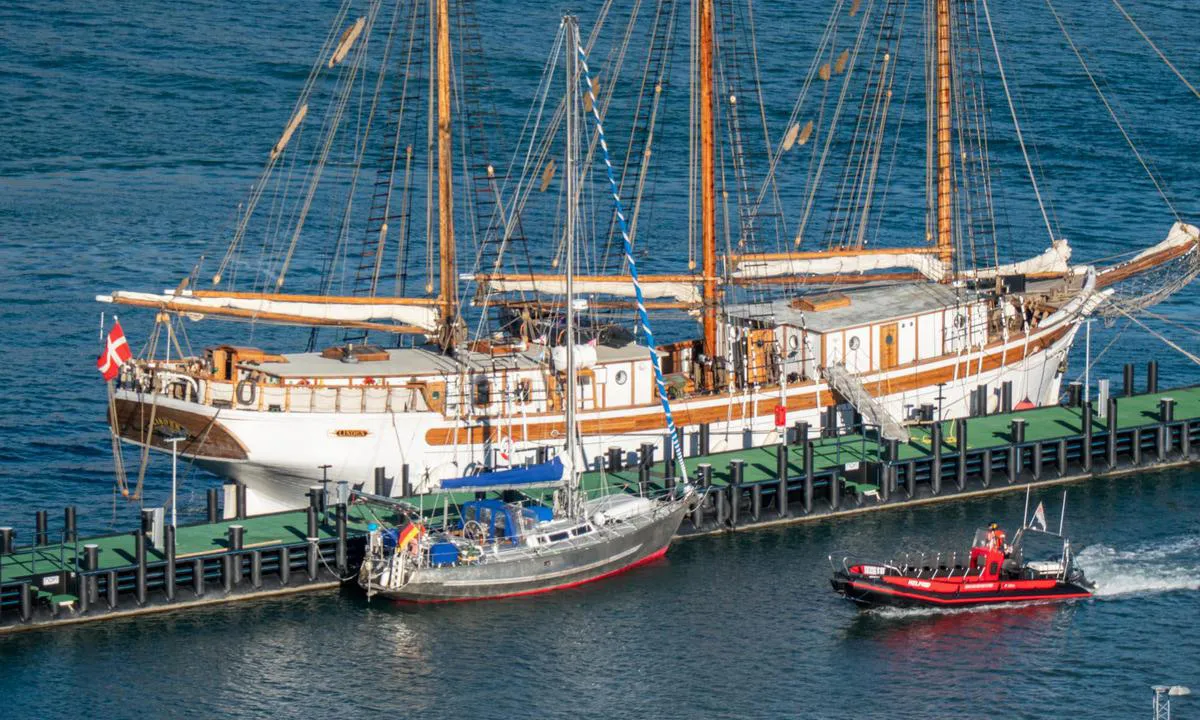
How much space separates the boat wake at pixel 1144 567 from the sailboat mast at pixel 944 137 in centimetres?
1989

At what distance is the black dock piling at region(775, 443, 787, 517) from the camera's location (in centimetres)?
8406

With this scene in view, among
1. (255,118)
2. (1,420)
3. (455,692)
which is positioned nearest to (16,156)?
(255,118)

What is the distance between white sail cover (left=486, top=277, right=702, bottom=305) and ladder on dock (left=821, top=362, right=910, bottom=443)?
589 cm

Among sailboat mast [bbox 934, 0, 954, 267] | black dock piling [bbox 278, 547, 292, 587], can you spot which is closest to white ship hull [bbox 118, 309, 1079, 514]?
black dock piling [bbox 278, 547, 292, 587]

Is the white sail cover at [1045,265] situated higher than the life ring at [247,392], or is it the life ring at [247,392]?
the white sail cover at [1045,265]

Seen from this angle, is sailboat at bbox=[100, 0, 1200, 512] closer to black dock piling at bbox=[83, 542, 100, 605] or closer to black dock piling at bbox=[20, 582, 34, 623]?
black dock piling at bbox=[83, 542, 100, 605]

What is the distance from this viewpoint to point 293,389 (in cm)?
8431

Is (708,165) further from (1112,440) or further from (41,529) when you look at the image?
(41,529)

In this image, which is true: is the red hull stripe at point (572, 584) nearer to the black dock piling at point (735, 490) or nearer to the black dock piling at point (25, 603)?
the black dock piling at point (735, 490)

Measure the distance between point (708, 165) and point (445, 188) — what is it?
1077cm

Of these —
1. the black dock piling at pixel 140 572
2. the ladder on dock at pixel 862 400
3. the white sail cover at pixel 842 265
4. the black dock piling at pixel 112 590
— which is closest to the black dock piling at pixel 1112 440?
the ladder on dock at pixel 862 400

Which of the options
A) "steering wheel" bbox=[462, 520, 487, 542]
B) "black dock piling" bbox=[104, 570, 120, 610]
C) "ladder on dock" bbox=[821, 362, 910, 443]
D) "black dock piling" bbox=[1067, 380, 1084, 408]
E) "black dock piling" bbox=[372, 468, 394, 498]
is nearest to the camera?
"black dock piling" bbox=[104, 570, 120, 610]

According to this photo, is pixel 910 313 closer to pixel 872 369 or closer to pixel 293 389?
pixel 872 369

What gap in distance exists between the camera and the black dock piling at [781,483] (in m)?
84.1
